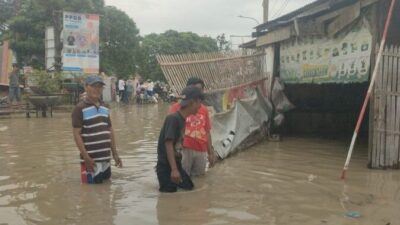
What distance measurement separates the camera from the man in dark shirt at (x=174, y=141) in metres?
6.05

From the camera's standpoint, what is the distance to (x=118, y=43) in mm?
38969

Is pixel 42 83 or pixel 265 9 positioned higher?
pixel 265 9

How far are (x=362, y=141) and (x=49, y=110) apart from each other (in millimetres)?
13240

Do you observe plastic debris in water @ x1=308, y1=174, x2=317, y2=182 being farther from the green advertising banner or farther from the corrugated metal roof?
the corrugated metal roof

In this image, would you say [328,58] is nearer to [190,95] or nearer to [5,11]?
[190,95]

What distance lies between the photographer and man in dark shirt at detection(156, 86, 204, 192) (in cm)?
605

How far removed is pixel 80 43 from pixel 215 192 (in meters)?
20.8

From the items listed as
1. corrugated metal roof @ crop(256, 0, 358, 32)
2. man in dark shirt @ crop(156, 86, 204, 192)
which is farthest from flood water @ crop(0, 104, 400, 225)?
corrugated metal roof @ crop(256, 0, 358, 32)

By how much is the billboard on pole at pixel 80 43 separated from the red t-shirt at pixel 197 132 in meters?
19.6

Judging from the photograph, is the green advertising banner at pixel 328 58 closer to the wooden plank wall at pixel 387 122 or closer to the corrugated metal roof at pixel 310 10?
the corrugated metal roof at pixel 310 10

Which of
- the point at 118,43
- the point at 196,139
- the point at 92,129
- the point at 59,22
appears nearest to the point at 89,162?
the point at 92,129

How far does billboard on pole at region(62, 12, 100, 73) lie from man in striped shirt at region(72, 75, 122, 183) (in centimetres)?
1967

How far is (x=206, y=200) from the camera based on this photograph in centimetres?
616

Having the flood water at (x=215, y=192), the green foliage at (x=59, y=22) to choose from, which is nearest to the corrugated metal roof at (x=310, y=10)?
the flood water at (x=215, y=192)
